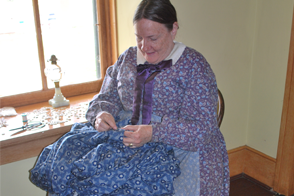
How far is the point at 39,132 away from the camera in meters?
1.56

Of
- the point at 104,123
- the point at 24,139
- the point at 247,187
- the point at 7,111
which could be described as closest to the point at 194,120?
the point at 104,123

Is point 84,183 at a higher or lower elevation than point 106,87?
lower

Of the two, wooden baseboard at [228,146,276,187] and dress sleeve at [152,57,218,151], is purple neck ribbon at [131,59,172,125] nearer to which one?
dress sleeve at [152,57,218,151]

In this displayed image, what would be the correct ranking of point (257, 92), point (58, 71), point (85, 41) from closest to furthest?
1. point (58, 71)
2. point (85, 41)
3. point (257, 92)

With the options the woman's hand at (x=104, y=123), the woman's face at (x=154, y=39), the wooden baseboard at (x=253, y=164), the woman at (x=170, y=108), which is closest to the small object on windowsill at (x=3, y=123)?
the woman at (x=170, y=108)

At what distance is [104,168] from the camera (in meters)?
1.14

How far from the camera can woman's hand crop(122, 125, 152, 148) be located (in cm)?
120

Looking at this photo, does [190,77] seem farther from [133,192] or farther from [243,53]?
[243,53]

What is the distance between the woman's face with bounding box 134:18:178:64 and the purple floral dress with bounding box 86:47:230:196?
78 millimetres

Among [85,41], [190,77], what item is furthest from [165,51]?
[85,41]

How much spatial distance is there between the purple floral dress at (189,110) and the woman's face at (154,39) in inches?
3.1

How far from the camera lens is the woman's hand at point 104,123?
4.24ft

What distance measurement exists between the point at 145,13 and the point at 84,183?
738 millimetres

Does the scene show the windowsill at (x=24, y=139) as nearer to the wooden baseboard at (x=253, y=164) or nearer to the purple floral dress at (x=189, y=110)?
the purple floral dress at (x=189, y=110)
